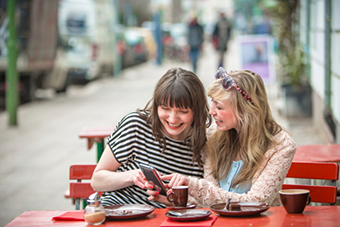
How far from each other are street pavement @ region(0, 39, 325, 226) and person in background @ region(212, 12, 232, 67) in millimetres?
1003

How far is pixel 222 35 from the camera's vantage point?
57.1 ft

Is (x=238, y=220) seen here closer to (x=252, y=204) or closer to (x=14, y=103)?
(x=252, y=204)

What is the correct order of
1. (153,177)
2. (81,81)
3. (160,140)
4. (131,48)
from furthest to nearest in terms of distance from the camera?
(131,48)
(81,81)
(160,140)
(153,177)

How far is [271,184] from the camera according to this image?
9.37ft

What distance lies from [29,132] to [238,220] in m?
8.04

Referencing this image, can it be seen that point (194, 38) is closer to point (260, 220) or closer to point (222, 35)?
point (222, 35)

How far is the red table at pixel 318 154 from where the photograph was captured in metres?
3.69

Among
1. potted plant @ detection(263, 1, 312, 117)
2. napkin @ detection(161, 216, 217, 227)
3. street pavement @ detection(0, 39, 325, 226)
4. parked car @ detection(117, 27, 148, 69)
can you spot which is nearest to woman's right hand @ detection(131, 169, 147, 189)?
napkin @ detection(161, 216, 217, 227)

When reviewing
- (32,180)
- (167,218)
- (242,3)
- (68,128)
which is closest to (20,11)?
(68,128)

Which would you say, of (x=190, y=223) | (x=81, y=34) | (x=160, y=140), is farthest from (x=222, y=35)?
(x=190, y=223)

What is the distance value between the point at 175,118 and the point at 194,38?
14789 millimetres

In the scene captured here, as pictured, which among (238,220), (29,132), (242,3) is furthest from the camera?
(242,3)

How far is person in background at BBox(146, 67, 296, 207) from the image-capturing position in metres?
2.88

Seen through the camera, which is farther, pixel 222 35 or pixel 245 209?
pixel 222 35
